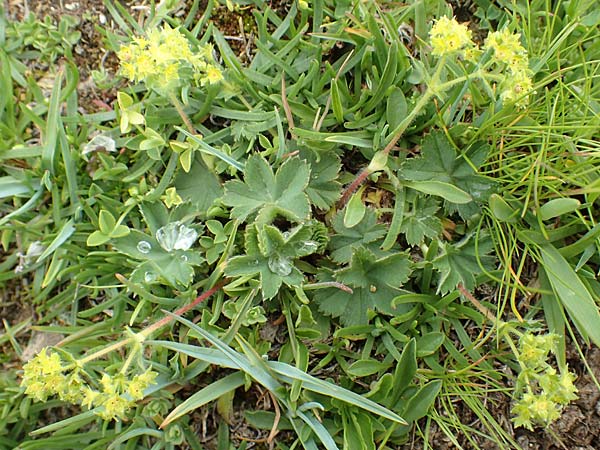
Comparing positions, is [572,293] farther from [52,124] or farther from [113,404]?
[52,124]

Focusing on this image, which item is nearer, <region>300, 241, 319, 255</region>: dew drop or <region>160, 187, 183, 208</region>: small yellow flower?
<region>300, 241, 319, 255</region>: dew drop

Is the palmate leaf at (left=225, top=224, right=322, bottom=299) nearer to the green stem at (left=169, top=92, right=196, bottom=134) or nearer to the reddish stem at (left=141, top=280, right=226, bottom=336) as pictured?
the reddish stem at (left=141, top=280, right=226, bottom=336)

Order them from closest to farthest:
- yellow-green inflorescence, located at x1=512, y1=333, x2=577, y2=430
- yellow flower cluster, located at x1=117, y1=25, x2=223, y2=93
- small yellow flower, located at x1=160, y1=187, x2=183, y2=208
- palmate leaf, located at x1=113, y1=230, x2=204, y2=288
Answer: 1. yellow-green inflorescence, located at x1=512, y1=333, x2=577, y2=430
2. yellow flower cluster, located at x1=117, y1=25, x2=223, y2=93
3. palmate leaf, located at x1=113, y1=230, x2=204, y2=288
4. small yellow flower, located at x1=160, y1=187, x2=183, y2=208

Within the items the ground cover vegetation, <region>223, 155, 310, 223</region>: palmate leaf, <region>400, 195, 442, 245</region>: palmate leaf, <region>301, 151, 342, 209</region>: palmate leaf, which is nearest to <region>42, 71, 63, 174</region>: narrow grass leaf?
the ground cover vegetation

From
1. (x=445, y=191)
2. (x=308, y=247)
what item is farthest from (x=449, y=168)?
(x=308, y=247)

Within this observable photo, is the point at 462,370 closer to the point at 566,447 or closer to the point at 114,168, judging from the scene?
the point at 566,447

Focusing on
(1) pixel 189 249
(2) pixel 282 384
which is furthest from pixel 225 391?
(1) pixel 189 249

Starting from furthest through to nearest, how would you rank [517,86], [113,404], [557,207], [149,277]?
[149,277], [557,207], [517,86], [113,404]

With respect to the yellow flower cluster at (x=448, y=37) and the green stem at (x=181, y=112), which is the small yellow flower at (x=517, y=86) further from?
the green stem at (x=181, y=112)
